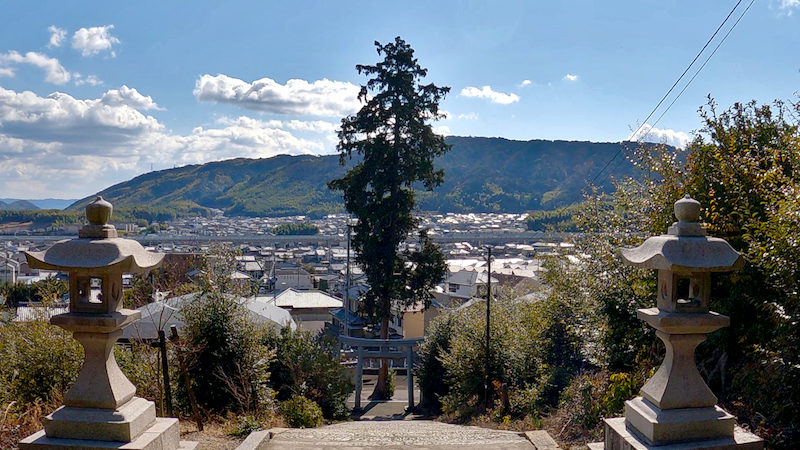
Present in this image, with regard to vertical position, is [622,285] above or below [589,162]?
below

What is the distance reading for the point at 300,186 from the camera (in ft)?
501

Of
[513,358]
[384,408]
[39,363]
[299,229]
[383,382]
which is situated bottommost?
[384,408]

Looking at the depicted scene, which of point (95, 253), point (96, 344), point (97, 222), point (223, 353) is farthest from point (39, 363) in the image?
point (95, 253)

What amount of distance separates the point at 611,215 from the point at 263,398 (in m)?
6.51

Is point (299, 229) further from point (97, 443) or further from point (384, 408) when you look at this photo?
point (97, 443)

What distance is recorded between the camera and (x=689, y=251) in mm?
3961

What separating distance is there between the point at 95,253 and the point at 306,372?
8977mm

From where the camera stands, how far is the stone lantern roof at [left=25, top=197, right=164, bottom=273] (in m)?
4.07

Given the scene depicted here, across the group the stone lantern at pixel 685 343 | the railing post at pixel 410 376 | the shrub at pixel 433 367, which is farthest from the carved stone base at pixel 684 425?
the railing post at pixel 410 376

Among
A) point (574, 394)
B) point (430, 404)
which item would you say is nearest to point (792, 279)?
point (574, 394)

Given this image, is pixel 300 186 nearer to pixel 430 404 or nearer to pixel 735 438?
pixel 430 404

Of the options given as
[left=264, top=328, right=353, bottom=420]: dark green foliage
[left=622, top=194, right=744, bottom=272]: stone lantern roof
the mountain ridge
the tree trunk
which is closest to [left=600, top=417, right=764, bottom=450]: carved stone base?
[left=622, top=194, right=744, bottom=272]: stone lantern roof

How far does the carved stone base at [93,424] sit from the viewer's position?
4.05 metres

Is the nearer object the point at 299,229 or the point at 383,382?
the point at 383,382
